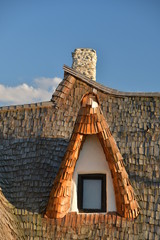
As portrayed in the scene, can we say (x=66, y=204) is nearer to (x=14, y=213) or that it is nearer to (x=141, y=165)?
(x=14, y=213)

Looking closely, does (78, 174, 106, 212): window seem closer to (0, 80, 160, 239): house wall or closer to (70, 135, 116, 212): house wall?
(70, 135, 116, 212): house wall

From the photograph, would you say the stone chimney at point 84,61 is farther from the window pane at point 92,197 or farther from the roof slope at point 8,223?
the roof slope at point 8,223

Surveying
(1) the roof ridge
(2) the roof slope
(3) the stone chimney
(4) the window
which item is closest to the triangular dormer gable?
(4) the window

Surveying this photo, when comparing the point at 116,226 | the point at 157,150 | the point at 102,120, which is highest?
the point at 102,120

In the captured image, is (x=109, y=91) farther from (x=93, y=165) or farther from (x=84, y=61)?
(x=84, y=61)

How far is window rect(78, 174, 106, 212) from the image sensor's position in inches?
207

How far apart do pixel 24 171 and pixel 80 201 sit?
3.46ft

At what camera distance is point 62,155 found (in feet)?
18.7

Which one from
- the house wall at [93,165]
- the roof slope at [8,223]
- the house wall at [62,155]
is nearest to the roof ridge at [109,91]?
the house wall at [62,155]

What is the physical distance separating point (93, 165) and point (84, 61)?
10.5 ft

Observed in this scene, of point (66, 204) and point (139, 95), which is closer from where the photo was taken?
point (66, 204)

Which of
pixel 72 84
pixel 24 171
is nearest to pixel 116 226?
pixel 24 171

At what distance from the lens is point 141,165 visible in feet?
17.9

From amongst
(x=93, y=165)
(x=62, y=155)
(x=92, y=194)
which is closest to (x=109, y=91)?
(x=62, y=155)
